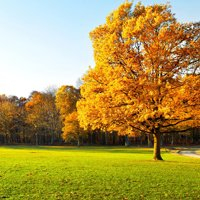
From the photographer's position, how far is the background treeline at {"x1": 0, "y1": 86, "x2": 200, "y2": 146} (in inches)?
3538

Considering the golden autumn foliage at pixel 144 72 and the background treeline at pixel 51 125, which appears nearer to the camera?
the golden autumn foliage at pixel 144 72

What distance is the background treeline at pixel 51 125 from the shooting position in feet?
295

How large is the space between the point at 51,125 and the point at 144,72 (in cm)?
7192

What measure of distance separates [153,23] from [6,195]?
18638mm

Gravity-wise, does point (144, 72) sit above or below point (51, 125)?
above

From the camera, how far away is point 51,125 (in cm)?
9406

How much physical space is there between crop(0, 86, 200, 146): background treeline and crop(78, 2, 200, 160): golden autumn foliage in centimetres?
5532

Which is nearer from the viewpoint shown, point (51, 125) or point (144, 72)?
point (144, 72)

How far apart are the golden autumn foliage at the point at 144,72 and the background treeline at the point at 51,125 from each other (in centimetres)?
5532

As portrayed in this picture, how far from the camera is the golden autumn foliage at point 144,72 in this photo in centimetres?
2409

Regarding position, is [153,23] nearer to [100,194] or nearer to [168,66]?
[168,66]

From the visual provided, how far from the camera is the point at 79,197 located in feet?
39.2

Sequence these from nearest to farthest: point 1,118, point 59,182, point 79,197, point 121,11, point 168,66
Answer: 1. point 79,197
2. point 59,182
3. point 168,66
4. point 121,11
5. point 1,118

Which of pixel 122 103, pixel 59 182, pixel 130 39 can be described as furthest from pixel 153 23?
pixel 59 182
